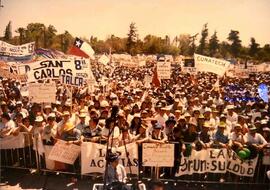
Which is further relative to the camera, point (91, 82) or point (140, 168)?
point (91, 82)

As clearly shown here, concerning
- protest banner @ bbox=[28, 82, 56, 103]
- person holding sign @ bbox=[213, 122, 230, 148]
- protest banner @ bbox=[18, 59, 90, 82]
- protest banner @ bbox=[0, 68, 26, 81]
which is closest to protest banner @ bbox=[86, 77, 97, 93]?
protest banner @ bbox=[18, 59, 90, 82]

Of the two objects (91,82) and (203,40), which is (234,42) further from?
(91,82)

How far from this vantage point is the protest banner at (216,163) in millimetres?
9531

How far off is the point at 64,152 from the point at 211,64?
8.63 m

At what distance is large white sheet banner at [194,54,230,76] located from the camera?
16.3m

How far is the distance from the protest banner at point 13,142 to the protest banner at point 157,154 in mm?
3101

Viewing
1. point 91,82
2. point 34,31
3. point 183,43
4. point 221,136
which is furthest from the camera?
point 183,43

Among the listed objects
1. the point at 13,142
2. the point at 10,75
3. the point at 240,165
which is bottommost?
the point at 240,165

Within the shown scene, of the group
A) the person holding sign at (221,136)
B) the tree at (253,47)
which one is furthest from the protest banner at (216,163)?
the tree at (253,47)

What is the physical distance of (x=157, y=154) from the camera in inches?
368

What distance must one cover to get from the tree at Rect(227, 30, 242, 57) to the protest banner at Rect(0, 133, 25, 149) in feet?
326

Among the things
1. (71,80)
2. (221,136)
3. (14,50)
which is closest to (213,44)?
(14,50)

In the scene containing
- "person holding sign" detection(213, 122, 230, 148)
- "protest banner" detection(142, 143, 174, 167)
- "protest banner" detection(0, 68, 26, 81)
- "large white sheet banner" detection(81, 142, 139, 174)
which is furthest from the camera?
"protest banner" detection(0, 68, 26, 81)

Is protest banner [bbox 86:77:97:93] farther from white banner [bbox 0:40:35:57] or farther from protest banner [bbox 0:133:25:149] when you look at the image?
protest banner [bbox 0:133:25:149]
